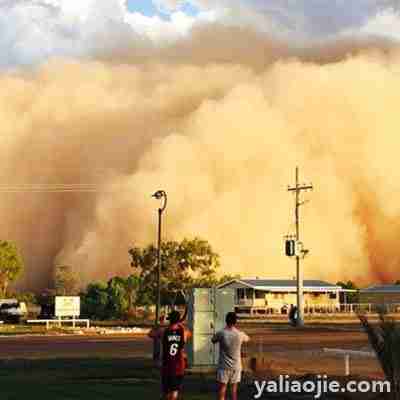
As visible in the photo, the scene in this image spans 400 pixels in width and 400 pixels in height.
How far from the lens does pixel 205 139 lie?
361ft

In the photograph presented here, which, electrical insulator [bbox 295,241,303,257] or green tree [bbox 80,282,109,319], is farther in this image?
green tree [bbox 80,282,109,319]

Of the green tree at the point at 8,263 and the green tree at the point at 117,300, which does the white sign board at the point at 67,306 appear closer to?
the green tree at the point at 117,300

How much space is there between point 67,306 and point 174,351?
107 ft

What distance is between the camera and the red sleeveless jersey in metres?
11.8

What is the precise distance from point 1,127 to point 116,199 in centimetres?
2045

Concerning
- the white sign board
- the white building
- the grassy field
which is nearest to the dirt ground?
the grassy field

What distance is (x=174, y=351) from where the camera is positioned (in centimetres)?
1183

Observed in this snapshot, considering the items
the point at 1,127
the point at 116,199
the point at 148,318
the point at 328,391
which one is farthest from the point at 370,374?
the point at 1,127

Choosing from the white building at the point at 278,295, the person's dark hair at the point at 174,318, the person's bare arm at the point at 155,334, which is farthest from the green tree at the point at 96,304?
the person's dark hair at the point at 174,318

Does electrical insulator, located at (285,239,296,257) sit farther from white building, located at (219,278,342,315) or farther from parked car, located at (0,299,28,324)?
white building, located at (219,278,342,315)

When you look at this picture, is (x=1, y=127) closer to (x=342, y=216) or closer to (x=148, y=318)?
(x=342, y=216)

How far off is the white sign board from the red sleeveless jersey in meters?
32.0

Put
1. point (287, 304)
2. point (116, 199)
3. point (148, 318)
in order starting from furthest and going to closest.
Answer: point (116, 199), point (287, 304), point (148, 318)

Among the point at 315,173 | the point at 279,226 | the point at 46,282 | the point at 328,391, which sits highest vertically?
the point at 315,173
